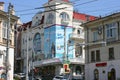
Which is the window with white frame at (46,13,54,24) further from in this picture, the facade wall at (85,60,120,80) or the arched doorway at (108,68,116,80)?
the arched doorway at (108,68,116,80)

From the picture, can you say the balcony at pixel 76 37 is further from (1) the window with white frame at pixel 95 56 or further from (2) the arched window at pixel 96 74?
(2) the arched window at pixel 96 74

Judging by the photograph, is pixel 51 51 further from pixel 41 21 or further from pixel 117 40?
pixel 117 40

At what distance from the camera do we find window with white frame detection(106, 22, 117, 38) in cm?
5461

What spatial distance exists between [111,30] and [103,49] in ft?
10.7

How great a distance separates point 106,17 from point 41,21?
2483 cm

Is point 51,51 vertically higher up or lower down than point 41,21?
lower down

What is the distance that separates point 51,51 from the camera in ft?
238

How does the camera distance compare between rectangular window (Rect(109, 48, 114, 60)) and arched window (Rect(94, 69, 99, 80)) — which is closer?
rectangular window (Rect(109, 48, 114, 60))

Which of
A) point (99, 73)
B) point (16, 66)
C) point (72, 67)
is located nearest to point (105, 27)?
point (99, 73)

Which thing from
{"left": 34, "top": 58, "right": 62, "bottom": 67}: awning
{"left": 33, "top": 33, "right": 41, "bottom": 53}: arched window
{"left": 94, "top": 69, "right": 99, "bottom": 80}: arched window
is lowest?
{"left": 94, "top": 69, "right": 99, "bottom": 80}: arched window

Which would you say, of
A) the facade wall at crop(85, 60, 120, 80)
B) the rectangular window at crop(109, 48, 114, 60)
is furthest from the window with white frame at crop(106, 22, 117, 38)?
the facade wall at crop(85, 60, 120, 80)

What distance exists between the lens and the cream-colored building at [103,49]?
53.5 meters

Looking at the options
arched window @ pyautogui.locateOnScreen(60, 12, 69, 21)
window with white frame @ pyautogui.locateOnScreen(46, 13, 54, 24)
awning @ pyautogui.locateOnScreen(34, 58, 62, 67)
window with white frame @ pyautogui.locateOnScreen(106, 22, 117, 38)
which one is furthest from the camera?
window with white frame @ pyautogui.locateOnScreen(46, 13, 54, 24)

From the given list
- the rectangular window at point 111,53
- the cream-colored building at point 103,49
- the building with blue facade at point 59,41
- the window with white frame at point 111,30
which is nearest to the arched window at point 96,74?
the cream-colored building at point 103,49
